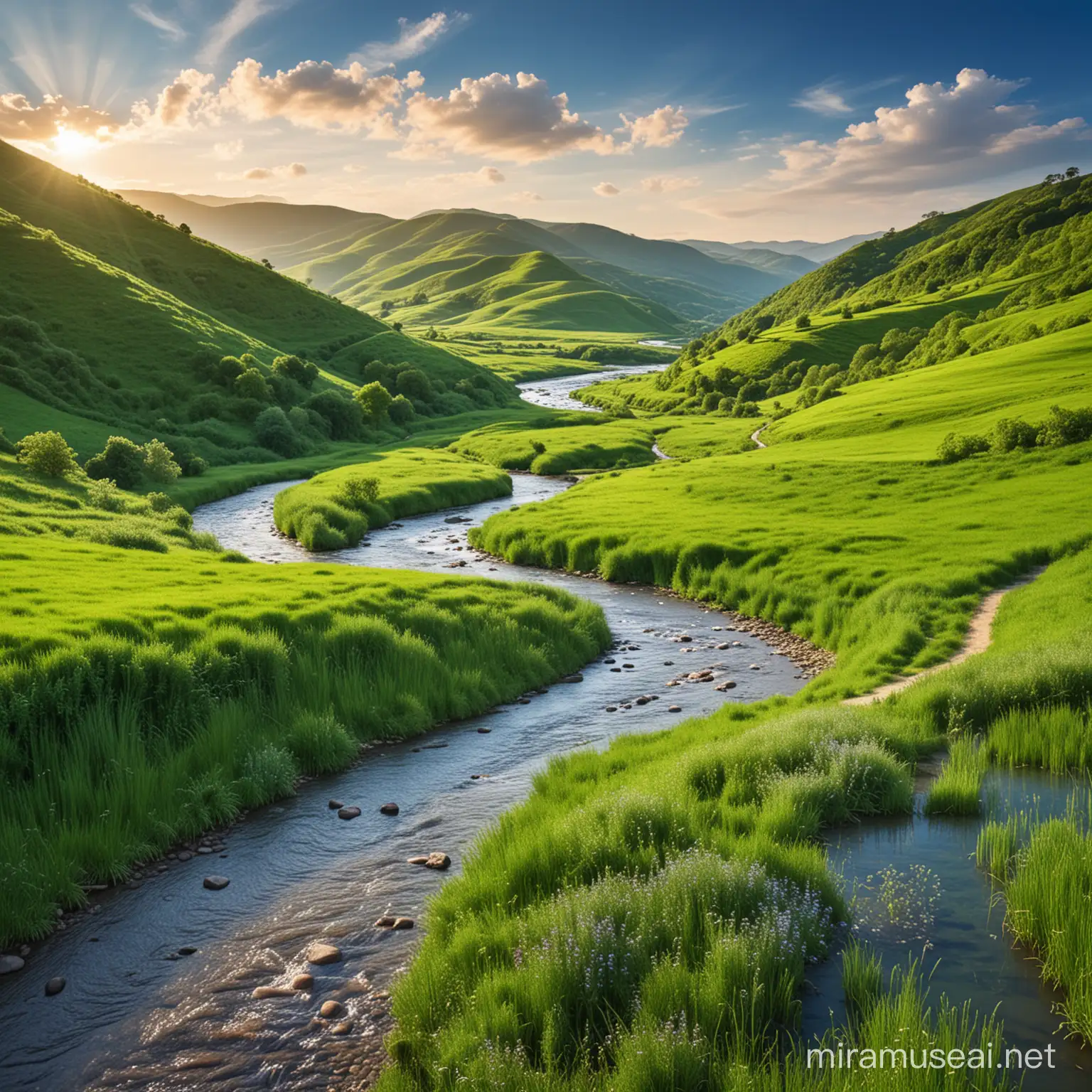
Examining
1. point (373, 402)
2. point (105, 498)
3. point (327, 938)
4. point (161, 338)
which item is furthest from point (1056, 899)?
point (161, 338)

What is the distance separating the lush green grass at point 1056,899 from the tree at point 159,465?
214 ft

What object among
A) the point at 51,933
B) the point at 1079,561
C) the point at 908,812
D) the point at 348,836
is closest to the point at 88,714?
the point at 51,933

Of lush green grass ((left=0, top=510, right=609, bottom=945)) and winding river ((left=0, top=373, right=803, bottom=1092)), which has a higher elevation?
lush green grass ((left=0, top=510, right=609, bottom=945))

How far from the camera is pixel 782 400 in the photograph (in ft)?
390

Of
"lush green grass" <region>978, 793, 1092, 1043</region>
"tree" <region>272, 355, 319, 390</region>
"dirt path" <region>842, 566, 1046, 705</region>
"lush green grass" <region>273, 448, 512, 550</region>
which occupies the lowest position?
"dirt path" <region>842, 566, 1046, 705</region>

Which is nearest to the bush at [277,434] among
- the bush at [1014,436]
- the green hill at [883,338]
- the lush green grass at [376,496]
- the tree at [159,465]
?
the lush green grass at [376,496]

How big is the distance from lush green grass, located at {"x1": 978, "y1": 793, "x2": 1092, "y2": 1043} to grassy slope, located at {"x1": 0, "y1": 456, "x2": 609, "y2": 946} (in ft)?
41.6

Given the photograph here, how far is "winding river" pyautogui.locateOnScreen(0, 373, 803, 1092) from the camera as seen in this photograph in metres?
8.79

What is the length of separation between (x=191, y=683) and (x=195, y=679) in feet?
0.99

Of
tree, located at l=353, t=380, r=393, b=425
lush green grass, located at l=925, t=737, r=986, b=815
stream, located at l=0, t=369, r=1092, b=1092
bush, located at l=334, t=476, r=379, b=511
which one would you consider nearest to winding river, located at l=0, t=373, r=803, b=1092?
stream, located at l=0, t=369, r=1092, b=1092

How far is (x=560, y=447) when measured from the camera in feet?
285

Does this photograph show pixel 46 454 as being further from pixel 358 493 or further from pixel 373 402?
pixel 373 402

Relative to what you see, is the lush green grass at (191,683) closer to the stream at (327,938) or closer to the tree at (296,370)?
the stream at (327,938)

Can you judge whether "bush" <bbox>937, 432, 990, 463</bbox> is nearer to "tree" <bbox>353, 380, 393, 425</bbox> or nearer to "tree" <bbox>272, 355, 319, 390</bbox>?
"tree" <bbox>353, 380, 393, 425</bbox>
